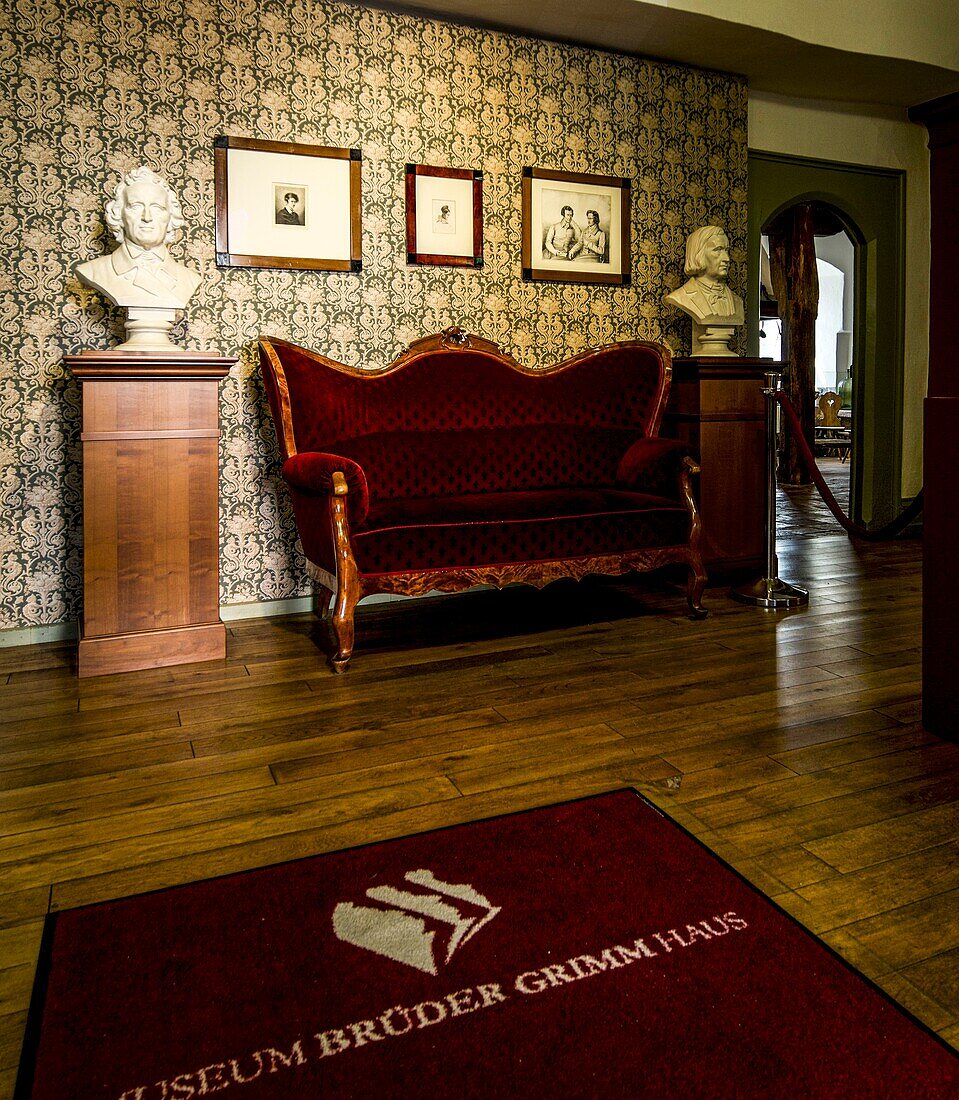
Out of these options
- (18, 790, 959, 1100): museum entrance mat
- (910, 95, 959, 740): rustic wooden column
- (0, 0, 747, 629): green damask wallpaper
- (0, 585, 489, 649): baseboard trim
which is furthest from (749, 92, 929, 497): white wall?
(18, 790, 959, 1100): museum entrance mat

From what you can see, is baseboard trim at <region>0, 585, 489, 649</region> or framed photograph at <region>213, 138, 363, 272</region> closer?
baseboard trim at <region>0, 585, 489, 649</region>

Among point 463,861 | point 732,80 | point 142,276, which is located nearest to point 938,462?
point 463,861

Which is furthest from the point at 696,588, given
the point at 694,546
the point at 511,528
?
the point at 511,528

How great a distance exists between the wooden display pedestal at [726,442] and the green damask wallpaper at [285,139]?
1.81ft

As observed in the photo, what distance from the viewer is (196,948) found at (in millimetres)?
1499

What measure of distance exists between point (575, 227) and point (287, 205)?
5.07 ft

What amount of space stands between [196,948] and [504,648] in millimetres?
2076

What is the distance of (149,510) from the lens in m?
3.24

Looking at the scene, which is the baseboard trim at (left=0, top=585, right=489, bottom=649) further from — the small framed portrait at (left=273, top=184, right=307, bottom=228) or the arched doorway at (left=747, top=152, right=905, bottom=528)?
the arched doorway at (left=747, top=152, right=905, bottom=528)

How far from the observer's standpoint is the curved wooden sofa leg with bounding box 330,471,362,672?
124 inches

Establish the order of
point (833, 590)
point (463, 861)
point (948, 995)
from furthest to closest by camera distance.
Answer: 1. point (833, 590)
2. point (463, 861)
3. point (948, 995)

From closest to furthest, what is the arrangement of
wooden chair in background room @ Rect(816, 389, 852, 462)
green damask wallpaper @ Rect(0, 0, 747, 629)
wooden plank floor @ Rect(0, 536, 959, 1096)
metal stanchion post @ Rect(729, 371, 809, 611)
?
wooden plank floor @ Rect(0, 536, 959, 1096) → green damask wallpaper @ Rect(0, 0, 747, 629) → metal stanchion post @ Rect(729, 371, 809, 611) → wooden chair in background room @ Rect(816, 389, 852, 462)

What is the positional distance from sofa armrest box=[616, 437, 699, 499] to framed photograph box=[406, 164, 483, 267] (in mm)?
1300

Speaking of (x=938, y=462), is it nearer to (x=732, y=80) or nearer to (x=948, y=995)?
(x=948, y=995)
